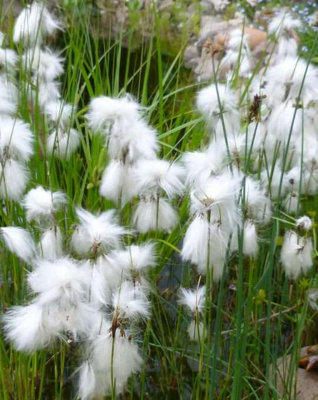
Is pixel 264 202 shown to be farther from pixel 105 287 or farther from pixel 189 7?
pixel 189 7

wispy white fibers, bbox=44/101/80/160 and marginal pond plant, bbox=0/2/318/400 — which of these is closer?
marginal pond plant, bbox=0/2/318/400

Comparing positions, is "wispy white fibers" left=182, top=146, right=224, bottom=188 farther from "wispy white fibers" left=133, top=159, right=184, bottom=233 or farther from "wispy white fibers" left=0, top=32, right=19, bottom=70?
"wispy white fibers" left=0, top=32, right=19, bottom=70

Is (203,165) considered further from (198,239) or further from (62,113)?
(62,113)

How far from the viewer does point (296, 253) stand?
146cm

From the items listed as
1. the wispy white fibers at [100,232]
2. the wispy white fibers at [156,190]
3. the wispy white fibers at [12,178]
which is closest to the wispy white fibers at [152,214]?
the wispy white fibers at [156,190]

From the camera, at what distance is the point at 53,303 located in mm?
950

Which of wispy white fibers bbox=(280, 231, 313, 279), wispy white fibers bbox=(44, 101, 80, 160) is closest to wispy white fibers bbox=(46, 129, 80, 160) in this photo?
wispy white fibers bbox=(44, 101, 80, 160)

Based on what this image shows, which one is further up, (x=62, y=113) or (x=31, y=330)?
(x=62, y=113)

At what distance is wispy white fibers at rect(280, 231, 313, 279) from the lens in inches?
57.1

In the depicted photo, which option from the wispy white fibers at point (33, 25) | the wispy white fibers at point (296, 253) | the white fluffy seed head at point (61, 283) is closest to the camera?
the white fluffy seed head at point (61, 283)

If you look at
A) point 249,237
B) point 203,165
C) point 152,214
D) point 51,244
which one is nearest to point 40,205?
point 51,244

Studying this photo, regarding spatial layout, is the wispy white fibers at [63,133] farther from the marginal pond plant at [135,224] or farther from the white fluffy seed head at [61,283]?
the white fluffy seed head at [61,283]

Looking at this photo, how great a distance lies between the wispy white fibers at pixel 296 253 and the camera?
4.75 feet

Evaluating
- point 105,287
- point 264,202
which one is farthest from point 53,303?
point 264,202
